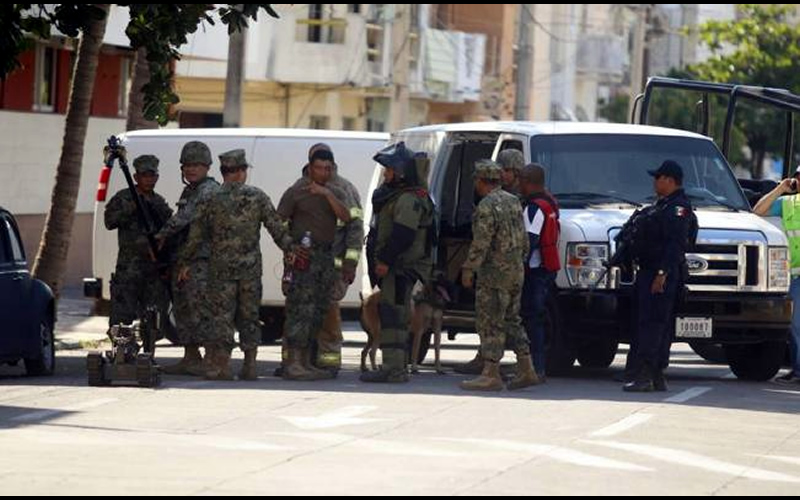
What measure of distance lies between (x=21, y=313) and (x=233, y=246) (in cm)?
207

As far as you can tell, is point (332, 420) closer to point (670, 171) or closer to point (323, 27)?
point (670, 171)

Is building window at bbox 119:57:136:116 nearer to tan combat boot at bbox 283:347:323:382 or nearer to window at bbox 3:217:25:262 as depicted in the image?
window at bbox 3:217:25:262

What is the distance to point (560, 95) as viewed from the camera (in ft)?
234

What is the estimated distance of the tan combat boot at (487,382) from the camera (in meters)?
16.7

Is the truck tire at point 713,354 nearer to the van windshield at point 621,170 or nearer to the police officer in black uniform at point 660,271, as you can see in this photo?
the van windshield at point 621,170

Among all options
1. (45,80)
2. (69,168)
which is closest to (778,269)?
(69,168)

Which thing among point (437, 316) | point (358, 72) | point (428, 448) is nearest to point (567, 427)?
point (428, 448)

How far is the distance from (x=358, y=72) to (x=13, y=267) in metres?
31.5

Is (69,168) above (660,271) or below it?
above

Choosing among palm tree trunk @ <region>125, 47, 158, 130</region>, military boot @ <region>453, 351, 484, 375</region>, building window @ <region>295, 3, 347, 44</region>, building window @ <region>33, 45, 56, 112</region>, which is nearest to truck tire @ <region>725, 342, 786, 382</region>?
military boot @ <region>453, 351, 484, 375</region>

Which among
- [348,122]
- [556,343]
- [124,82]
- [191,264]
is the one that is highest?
[348,122]

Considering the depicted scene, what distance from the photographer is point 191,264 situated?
17.4 meters

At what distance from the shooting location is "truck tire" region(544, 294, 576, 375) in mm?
17797

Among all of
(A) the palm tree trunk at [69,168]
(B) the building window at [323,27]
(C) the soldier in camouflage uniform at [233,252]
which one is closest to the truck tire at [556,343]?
(C) the soldier in camouflage uniform at [233,252]
